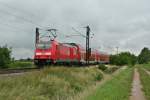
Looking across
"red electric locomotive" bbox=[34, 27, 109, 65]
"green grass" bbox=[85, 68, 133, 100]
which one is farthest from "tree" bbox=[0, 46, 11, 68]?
"green grass" bbox=[85, 68, 133, 100]

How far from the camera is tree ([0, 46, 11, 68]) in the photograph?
54.2 m

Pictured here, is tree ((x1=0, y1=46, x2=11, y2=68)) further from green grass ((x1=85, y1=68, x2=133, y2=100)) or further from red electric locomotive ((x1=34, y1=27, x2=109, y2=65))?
green grass ((x1=85, y1=68, x2=133, y2=100))

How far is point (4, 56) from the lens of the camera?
54.6 m

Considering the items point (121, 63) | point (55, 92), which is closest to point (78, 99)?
point (55, 92)

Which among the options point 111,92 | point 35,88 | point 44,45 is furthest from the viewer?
point 44,45

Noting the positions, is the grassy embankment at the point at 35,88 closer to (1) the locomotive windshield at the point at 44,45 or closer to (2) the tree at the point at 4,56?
(1) the locomotive windshield at the point at 44,45

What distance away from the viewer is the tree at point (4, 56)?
178ft

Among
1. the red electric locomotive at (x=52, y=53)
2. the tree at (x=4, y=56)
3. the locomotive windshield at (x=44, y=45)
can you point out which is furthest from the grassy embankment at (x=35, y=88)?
the tree at (x=4, y=56)

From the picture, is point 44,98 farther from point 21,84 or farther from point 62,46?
point 62,46

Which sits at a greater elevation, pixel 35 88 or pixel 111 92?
pixel 35 88

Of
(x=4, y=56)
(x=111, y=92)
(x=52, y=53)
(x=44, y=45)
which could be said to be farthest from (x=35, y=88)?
(x=4, y=56)

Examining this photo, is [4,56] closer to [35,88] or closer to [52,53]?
[52,53]

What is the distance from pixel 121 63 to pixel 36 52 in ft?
266

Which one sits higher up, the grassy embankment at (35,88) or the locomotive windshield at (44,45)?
the locomotive windshield at (44,45)
